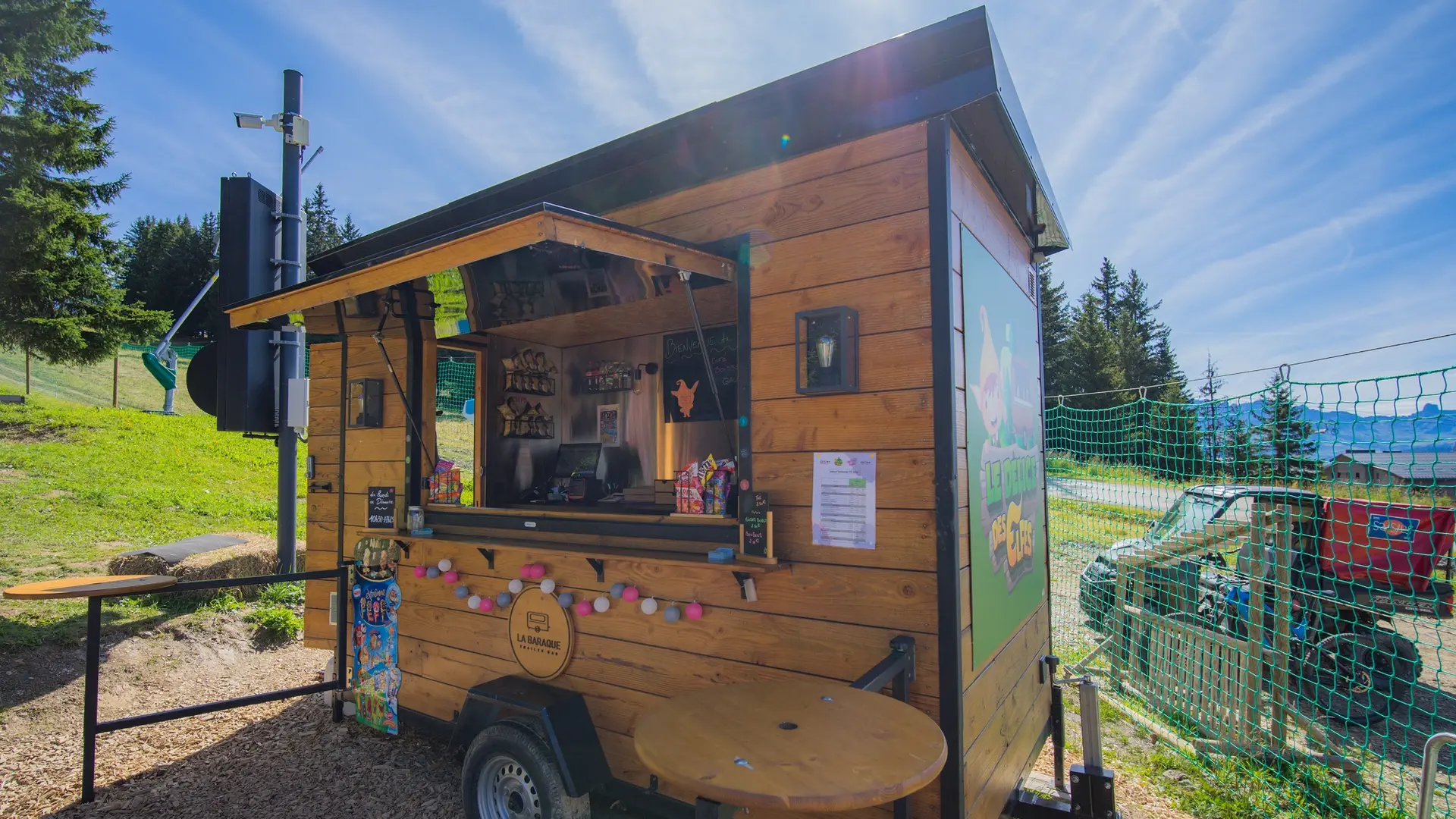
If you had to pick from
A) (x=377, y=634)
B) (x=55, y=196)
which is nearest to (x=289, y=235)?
(x=377, y=634)

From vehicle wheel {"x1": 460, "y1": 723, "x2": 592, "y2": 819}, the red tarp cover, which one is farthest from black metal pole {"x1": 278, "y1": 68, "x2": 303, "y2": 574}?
the red tarp cover

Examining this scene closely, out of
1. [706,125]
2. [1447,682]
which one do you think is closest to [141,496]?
[706,125]

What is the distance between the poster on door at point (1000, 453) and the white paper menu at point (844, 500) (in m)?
0.34

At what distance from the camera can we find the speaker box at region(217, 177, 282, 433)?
496cm

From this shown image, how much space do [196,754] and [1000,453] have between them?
14.2ft

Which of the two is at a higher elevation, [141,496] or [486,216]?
[486,216]

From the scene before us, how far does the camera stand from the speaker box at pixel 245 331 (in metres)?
4.96

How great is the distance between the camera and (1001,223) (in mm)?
3006

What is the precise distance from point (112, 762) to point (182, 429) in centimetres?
1358

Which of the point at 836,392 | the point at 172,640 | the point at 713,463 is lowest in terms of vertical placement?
the point at 172,640

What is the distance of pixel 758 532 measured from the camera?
2307 mm

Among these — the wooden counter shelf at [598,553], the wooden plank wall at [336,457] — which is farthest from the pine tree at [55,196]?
the wooden counter shelf at [598,553]

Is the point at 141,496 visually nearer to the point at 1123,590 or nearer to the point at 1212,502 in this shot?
the point at 1123,590

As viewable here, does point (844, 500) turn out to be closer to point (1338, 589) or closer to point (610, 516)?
point (610, 516)
